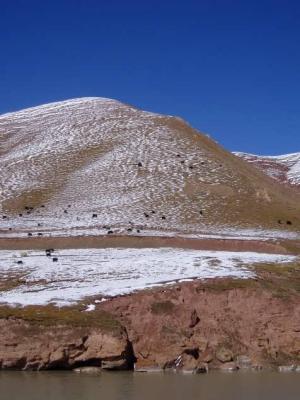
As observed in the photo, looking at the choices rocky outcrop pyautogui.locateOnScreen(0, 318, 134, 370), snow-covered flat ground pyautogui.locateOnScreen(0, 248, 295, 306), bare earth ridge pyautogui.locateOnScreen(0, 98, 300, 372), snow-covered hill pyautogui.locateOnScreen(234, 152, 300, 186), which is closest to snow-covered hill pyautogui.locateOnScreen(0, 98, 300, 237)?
bare earth ridge pyautogui.locateOnScreen(0, 98, 300, 372)

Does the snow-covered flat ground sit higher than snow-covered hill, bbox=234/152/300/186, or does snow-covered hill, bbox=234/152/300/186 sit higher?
snow-covered hill, bbox=234/152/300/186

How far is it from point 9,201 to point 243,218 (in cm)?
2397

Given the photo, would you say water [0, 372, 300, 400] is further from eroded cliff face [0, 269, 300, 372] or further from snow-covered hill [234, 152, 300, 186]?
snow-covered hill [234, 152, 300, 186]

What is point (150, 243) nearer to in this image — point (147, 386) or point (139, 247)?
point (139, 247)

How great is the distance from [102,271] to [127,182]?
126 ft

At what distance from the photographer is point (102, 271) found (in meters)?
32.8

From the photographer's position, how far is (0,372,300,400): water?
814 inches

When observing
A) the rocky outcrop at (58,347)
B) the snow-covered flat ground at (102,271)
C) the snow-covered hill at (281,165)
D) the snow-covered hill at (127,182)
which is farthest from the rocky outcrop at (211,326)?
the snow-covered hill at (281,165)

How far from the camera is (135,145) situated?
82500mm

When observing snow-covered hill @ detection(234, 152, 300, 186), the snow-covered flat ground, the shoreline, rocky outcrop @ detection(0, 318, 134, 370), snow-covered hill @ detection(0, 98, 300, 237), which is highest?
snow-covered hill @ detection(234, 152, 300, 186)

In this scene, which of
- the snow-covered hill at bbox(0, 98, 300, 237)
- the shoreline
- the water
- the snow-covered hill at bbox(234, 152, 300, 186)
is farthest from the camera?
the snow-covered hill at bbox(234, 152, 300, 186)

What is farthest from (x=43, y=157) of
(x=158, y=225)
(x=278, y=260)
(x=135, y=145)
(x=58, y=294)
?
(x=58, y=294)

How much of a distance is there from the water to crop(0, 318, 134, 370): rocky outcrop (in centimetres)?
60

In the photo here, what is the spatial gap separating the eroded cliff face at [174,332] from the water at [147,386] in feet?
2.86
